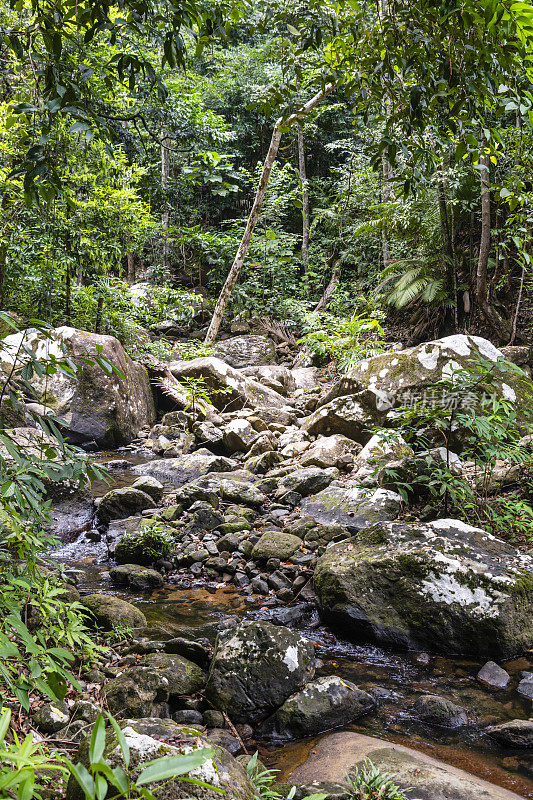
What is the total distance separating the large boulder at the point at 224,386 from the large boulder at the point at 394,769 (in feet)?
23.9

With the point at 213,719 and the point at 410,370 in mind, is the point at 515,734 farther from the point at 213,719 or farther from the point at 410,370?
the point at 410,370

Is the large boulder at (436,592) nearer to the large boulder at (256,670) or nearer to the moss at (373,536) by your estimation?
the moss at (373,536)

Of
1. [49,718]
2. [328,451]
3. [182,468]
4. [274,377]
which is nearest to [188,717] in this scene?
[49,718]

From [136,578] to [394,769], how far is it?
2702mm

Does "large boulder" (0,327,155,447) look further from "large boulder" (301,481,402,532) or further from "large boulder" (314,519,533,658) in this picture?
"large boulder" (314,519,533,658)

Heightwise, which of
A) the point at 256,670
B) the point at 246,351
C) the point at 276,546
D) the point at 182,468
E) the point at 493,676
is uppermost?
the point at 256,670

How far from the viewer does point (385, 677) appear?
9.77ft

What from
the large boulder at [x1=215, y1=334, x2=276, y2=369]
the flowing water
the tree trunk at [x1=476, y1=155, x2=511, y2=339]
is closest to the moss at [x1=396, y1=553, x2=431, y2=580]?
the flowing water

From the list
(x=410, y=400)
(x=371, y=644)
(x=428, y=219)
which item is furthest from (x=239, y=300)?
(x=371, y=644)

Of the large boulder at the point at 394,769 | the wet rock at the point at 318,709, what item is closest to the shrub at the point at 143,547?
the wet rock at the point at 318,709

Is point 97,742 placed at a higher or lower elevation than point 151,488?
higher

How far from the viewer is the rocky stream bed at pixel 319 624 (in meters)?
2.33

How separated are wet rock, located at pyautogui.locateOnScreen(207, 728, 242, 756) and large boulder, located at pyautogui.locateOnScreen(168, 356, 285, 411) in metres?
7.11

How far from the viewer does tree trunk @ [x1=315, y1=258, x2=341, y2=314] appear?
15.2 m
